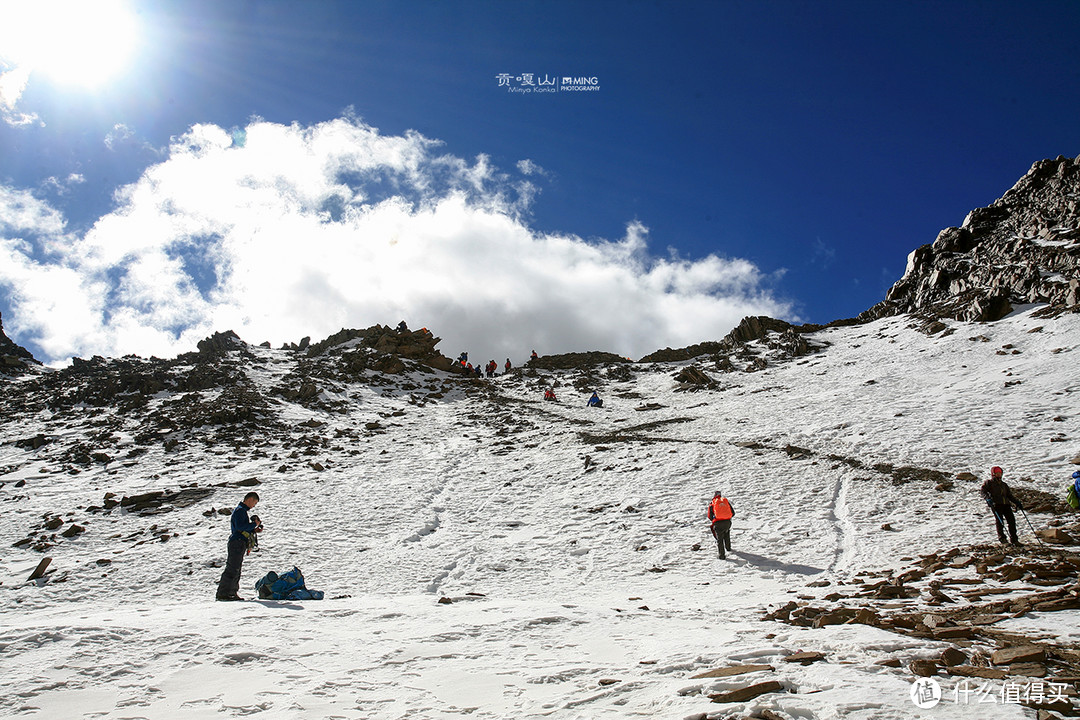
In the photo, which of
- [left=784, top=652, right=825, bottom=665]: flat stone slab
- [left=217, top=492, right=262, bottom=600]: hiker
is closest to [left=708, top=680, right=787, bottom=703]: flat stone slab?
[left=784, top=652, right=825, bottom=665]: flat stone slab

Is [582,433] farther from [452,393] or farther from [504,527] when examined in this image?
[452,393]

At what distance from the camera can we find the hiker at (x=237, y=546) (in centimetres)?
1058

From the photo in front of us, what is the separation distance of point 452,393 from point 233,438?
1919cm

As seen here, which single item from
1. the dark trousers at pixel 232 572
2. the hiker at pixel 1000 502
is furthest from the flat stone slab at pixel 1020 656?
A: the dark trousers at pixel 232 572

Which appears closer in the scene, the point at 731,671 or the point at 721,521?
the point at 731,671

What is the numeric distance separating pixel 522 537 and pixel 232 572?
762 centimetres

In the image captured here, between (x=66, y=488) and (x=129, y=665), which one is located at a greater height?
(x=66, y=488)

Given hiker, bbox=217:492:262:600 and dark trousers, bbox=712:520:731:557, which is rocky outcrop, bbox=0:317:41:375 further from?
dark trousers, bbox=712:520:731:557

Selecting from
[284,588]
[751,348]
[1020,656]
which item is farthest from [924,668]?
[751,348]

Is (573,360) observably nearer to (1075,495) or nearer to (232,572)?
(1075,495)

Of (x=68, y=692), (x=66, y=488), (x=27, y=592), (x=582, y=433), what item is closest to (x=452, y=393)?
(x=582, y=433)

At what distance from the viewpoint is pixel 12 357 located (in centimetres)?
5219

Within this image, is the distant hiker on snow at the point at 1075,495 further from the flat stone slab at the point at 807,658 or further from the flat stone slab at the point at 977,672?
the flat stone slab at the point at 807,658

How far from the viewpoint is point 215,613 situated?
8.50m
